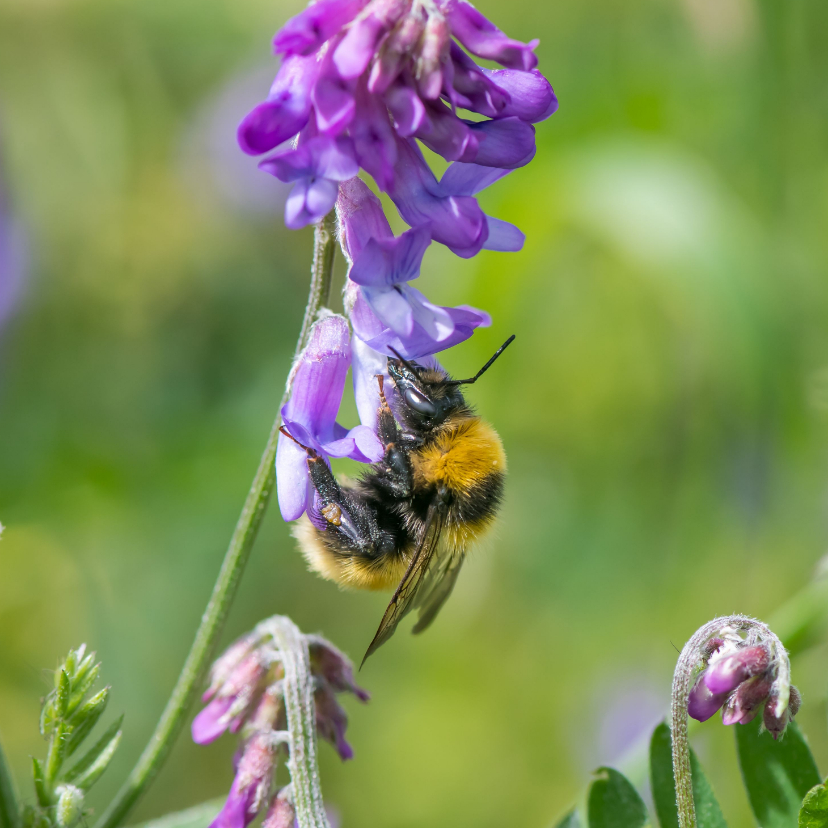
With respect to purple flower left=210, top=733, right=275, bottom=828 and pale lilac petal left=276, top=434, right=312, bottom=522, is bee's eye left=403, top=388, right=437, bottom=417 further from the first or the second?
purple flower left=210, top=733, right=275, bottom=828

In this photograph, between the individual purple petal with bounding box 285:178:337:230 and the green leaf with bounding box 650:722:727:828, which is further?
the green leaf with bounding box 650:722:727:828

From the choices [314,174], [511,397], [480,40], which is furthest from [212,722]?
[511,397]

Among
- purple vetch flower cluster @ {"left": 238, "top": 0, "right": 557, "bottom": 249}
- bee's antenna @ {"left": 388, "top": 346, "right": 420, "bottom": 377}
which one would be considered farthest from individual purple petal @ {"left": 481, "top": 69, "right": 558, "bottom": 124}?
bee's antenna @ {"left": 388, "top": 346, "right": 420, "bottom": 377}

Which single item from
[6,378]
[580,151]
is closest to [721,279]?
[580,151]

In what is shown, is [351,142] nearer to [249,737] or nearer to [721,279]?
[249,737]

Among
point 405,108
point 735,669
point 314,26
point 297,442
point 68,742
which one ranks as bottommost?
point 735,669

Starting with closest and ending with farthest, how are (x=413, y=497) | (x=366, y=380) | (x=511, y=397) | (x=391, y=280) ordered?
(x=391, y=280) → (x=366, y=380) → (x=413, y=497) → (x=511, y=397)

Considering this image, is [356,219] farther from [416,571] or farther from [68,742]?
[68,742]
